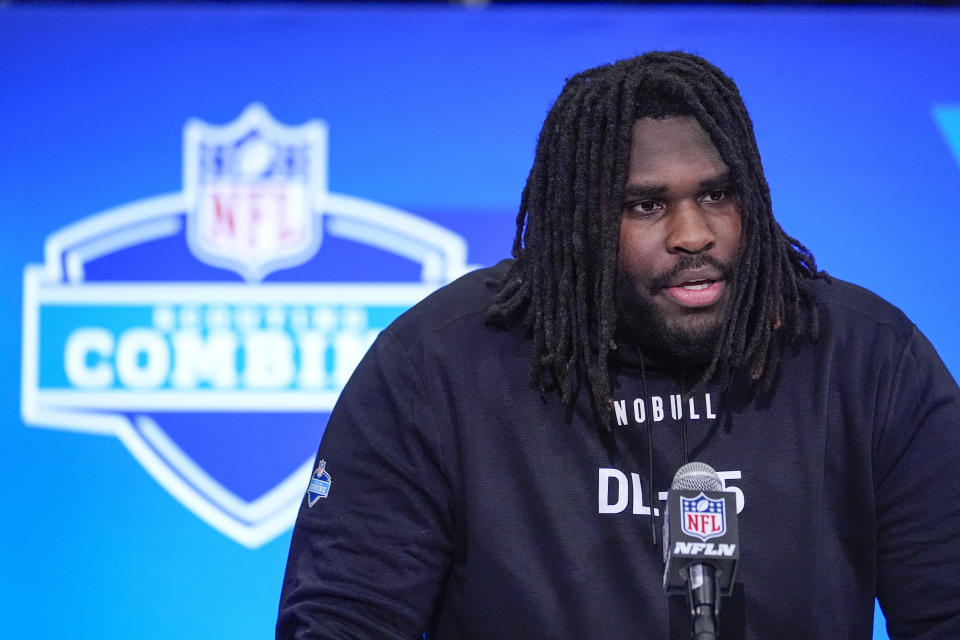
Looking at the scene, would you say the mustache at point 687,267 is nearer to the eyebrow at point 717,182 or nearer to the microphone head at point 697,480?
the eyebrow at point 717,182

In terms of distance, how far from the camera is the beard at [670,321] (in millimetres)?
1532

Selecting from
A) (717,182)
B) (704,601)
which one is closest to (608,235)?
(717,182)

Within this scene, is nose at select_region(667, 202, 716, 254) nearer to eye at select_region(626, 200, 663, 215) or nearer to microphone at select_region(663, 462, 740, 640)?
eye at select_region(626, 200, 663, 215)

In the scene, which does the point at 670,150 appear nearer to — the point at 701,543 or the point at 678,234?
the point at 678,234

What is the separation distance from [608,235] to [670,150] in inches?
5.8

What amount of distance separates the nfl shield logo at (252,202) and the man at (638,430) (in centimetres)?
103

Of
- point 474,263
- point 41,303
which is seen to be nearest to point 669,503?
point 474,263

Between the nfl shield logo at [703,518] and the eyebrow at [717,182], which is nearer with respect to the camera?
the nfl shield logo at [703,518]

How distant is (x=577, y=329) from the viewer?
5.31 ft

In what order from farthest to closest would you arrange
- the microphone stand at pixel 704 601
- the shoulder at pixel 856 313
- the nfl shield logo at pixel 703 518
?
the shoulder at pixel 856 313 < the nfl shield logo at pixel 703 518 < the microphone stand at pixel 704 601

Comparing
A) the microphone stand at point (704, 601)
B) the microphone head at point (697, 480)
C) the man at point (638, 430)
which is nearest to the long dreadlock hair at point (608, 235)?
the man at point (638, 430)

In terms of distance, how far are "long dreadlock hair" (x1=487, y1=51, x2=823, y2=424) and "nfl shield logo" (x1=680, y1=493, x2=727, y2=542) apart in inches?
14.8

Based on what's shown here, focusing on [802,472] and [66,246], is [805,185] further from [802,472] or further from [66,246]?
[66,246]

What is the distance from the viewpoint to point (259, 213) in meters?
2.62
